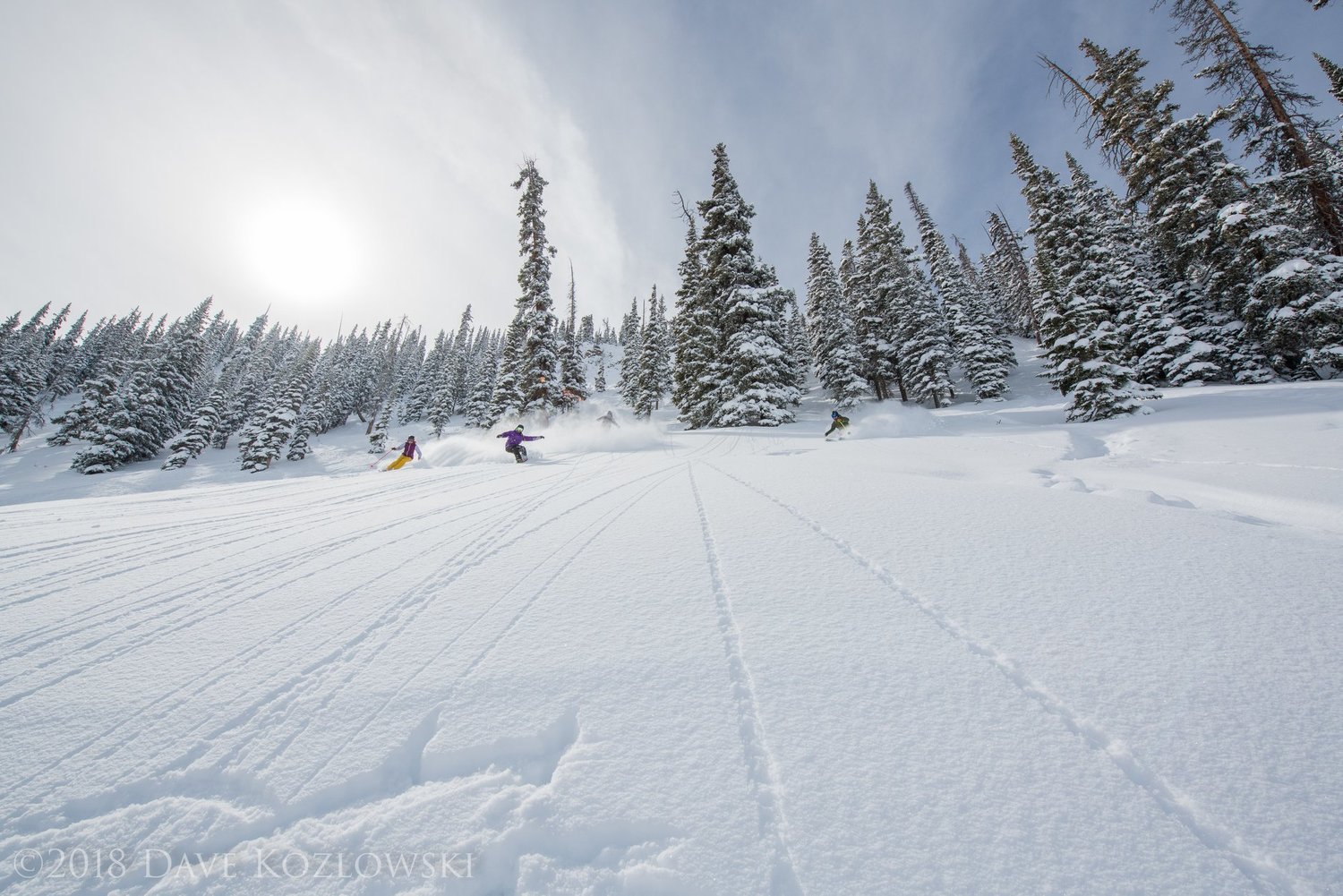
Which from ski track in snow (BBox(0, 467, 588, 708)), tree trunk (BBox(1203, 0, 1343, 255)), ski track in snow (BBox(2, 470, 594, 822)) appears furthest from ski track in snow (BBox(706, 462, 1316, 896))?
tree trunk (BBox(1203, 0, 1343, 255))

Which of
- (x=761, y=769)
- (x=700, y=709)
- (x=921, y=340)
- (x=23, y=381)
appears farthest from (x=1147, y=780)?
(x=23, y=381)

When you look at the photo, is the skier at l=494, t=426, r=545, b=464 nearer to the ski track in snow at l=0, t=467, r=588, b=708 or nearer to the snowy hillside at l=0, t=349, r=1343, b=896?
the ski track in snow at l=0, t=467, r=588, b=708

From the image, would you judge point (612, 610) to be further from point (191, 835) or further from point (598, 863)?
point (191, 835)

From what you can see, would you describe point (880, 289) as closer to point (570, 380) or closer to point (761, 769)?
point (570, 380)

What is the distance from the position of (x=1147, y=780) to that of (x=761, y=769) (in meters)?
1.23

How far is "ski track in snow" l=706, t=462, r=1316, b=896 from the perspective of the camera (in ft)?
3.99

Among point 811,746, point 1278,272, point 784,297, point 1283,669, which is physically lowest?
point 811,746

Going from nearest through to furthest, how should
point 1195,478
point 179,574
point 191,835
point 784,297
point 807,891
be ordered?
1. point 807,891
2. point 191,835
3. point 179,574
4. point 1195,478
5. point 784,297

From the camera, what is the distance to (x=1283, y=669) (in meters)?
1.94

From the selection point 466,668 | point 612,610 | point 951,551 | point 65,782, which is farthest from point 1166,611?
point 65,782

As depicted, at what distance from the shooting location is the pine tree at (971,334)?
28484 millimetres

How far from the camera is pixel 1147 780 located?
4.84 ft

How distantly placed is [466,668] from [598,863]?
1.23m

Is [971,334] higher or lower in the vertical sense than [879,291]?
lower
